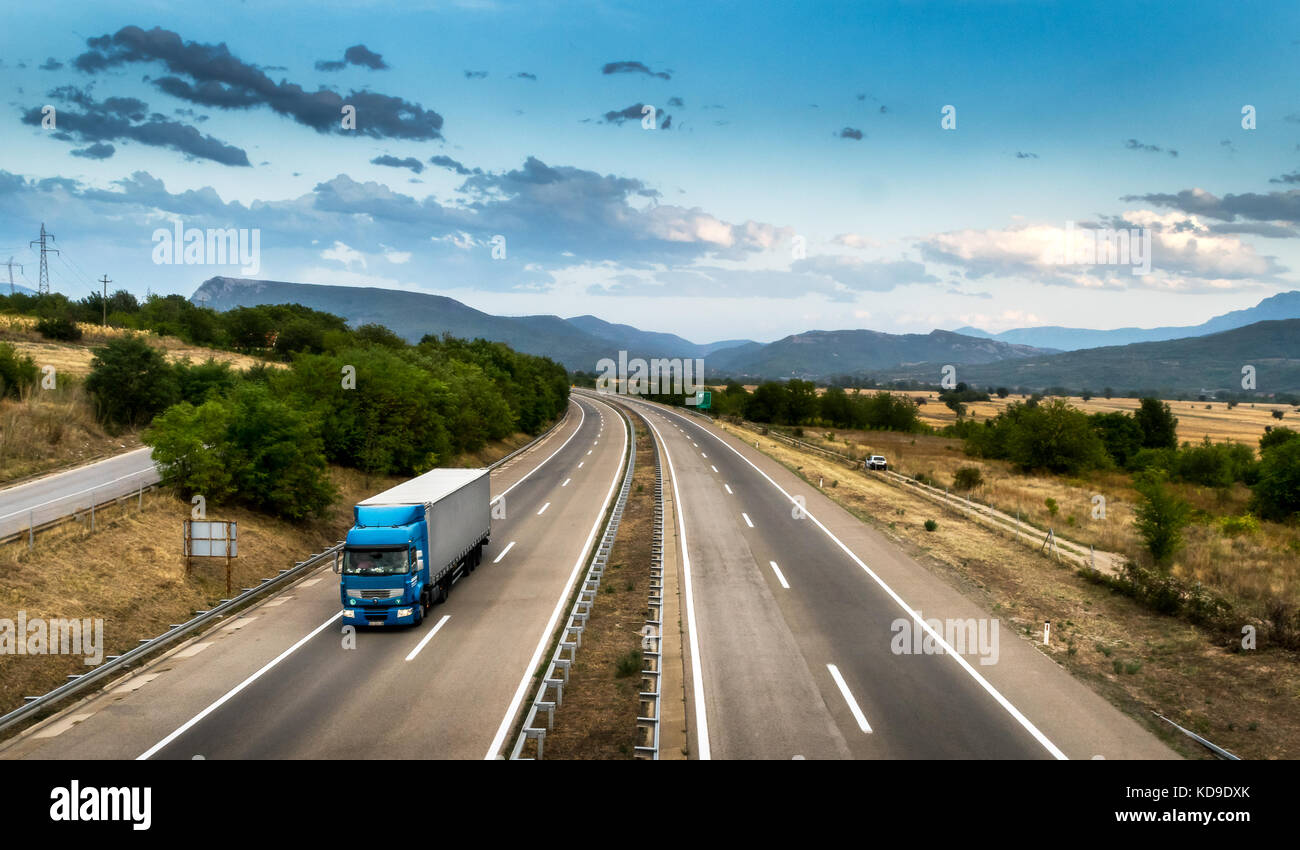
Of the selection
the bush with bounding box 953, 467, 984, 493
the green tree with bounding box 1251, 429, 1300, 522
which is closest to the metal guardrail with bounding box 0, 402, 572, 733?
the bush with bounding box 953, 467, 984, 493

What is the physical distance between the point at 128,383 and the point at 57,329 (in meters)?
29.4

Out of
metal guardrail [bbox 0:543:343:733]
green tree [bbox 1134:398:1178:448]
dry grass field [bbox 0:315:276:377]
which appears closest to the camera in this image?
metal guardrail [bbox 0:543:343:733]

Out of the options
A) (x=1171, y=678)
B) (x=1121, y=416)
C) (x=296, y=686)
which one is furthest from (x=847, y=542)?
(x=1121, y=416)

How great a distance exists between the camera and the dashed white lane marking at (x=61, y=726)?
1224cm

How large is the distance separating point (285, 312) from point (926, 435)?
296ft

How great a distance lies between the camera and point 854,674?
14609mm

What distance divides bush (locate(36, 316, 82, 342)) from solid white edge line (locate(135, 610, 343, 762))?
54486mm

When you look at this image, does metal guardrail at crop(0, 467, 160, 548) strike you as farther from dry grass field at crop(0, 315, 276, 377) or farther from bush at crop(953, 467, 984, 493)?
bush at crop(953, 467, 984, 493)

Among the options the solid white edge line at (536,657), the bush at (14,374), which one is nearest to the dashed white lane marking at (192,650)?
the solid white edge line at (536,657)

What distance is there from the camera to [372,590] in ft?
57.3

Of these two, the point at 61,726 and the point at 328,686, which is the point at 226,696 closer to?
the point at 328,686

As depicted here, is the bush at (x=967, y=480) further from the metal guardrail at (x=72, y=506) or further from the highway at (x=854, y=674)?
the metal guardrail at (x=72, y=506)

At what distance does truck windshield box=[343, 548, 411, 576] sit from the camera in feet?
57.4

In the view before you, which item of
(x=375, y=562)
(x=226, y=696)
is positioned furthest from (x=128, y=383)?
(x=226, y=696)
